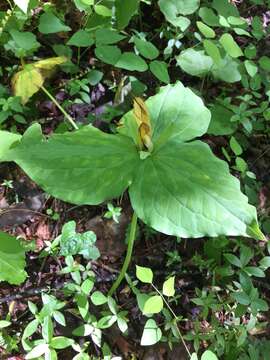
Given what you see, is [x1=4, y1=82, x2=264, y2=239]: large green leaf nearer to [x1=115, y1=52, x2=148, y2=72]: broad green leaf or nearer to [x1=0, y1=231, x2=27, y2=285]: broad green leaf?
[x1=0, y1=231, x2=27, y2=285]: broad green leaf

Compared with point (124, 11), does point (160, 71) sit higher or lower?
lower

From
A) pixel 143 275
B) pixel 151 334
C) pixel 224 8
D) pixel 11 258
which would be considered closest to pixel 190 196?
pixel 143 275

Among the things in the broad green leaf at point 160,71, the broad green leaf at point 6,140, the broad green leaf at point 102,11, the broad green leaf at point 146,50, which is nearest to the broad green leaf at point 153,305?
the broad green leaf at point 6,140

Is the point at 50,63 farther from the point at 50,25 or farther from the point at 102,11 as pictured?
the point at 102,11

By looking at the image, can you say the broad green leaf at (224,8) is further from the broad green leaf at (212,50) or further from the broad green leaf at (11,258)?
the broad green leaf at (11,258)

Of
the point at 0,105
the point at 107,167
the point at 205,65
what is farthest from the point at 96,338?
the point at 205,65

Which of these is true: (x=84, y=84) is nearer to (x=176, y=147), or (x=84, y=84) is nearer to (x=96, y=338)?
(x=176, y=147)

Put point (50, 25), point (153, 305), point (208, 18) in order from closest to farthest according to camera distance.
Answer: point (153, 305)
point (50, 25)
point (208, 18)
